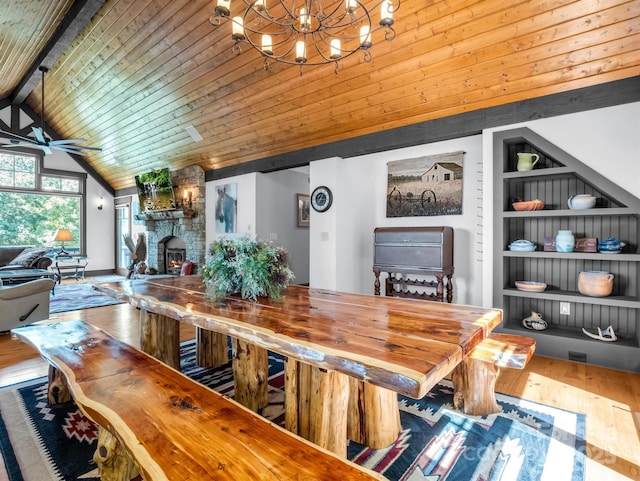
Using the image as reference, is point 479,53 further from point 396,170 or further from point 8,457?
point 8,457

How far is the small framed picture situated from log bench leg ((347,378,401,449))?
5288 millimetres

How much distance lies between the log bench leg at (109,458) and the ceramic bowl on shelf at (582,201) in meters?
3.73

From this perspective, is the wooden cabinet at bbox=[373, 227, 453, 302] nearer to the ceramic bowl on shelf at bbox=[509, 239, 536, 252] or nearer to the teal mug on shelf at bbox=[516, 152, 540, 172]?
the ceramic bowl on shelf at bbox=[509, 239, 536, 252]

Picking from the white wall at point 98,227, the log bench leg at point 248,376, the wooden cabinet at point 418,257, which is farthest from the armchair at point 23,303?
the white wall at point 98,227

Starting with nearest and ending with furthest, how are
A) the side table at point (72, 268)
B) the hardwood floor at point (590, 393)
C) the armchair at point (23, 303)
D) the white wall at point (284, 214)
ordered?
the hardwood floor at point (590, 393) < the armchair at point (23, 303) < the white wall at point (284, 214) < the side table at point (72, 268)

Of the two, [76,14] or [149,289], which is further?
[76,14]

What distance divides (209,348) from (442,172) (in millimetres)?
3498

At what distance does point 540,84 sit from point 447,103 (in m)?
0.84

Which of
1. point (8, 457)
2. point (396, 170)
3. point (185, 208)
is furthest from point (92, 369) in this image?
point (185, 208)

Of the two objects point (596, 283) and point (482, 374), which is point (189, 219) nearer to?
point (482, 374)

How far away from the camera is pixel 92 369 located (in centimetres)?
167

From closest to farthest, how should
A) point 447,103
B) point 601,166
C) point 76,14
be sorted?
point 601,166
point 447,103
point 76,14

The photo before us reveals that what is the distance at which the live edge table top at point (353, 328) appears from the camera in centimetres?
111

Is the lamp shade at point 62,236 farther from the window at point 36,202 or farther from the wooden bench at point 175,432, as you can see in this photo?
the wooden bench at point 175,432
